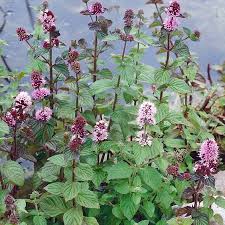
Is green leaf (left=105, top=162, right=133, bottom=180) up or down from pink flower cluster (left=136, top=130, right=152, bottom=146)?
down

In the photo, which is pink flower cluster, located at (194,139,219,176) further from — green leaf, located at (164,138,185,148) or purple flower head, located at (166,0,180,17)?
purple flower head, located at (166,0,180,17)

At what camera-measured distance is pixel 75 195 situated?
225 centimetres

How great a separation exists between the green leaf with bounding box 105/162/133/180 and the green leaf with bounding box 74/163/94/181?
0.17 metres

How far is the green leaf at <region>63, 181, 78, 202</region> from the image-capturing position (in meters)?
2.25

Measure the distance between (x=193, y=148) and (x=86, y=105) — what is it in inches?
26.5

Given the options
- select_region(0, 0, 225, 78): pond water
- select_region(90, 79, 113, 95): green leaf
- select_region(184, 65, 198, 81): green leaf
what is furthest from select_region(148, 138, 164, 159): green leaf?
select_region(0, 0, 225, 78): pond water

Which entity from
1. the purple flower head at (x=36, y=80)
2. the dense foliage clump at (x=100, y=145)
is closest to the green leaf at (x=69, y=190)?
the dense foliage clump at (x=100, y=145)

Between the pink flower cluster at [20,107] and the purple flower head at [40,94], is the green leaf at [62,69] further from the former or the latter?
the pink flower cluster at [20,107]

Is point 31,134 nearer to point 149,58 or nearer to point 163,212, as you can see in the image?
point 163,212

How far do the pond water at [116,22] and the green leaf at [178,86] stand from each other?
4.99 feet

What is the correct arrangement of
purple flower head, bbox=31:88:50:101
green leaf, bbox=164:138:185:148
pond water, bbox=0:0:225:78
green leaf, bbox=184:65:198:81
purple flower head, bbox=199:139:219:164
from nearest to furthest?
purple flower head, bbox=199:139:219:164, purple flower head, bbox=31:88:50:101, green leaf, bbox=164:138:185:148, green leaf, bbox=184:65:198:81, pond water, bbox=0:0:225:78

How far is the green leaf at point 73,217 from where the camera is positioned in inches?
92.5

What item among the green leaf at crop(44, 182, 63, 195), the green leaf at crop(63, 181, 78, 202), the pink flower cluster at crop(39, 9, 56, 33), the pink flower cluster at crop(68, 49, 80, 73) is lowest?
the green leaf at crop(44, 182, 63, 195)

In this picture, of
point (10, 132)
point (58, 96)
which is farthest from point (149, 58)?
point (10, 132)
